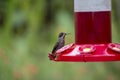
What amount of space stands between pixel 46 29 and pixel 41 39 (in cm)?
11

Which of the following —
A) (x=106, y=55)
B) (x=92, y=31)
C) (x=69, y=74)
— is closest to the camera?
(x=106, y=55)

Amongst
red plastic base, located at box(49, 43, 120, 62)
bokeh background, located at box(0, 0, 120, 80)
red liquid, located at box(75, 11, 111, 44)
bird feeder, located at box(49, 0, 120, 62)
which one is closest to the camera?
red plastic base, located at box(49, 43, 120, 62)

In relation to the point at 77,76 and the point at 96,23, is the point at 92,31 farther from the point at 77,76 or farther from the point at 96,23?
the point at 77,76

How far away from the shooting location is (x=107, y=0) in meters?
3.39

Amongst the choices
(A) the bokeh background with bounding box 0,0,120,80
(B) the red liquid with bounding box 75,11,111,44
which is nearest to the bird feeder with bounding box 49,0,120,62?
(B) the red liquid with bounding box 75,11,111,44

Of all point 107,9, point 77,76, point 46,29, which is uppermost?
point 107,9

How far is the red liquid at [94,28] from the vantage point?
3.35 meters

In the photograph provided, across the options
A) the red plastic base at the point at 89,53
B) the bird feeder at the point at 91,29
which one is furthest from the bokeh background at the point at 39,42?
the red plastic base at the point at 89,53

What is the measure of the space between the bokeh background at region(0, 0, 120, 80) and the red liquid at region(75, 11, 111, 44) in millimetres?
1777

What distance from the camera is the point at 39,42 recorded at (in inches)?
210

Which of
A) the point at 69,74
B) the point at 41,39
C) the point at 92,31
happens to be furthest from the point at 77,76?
the point at 92,31

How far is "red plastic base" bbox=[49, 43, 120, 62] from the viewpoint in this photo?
3045 millimetres

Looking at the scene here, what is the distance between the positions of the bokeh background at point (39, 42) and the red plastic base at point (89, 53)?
6.30 feet

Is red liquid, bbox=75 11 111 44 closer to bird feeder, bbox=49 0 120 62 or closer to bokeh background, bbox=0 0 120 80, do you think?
bird feeder, bbox=49 0 120 62
